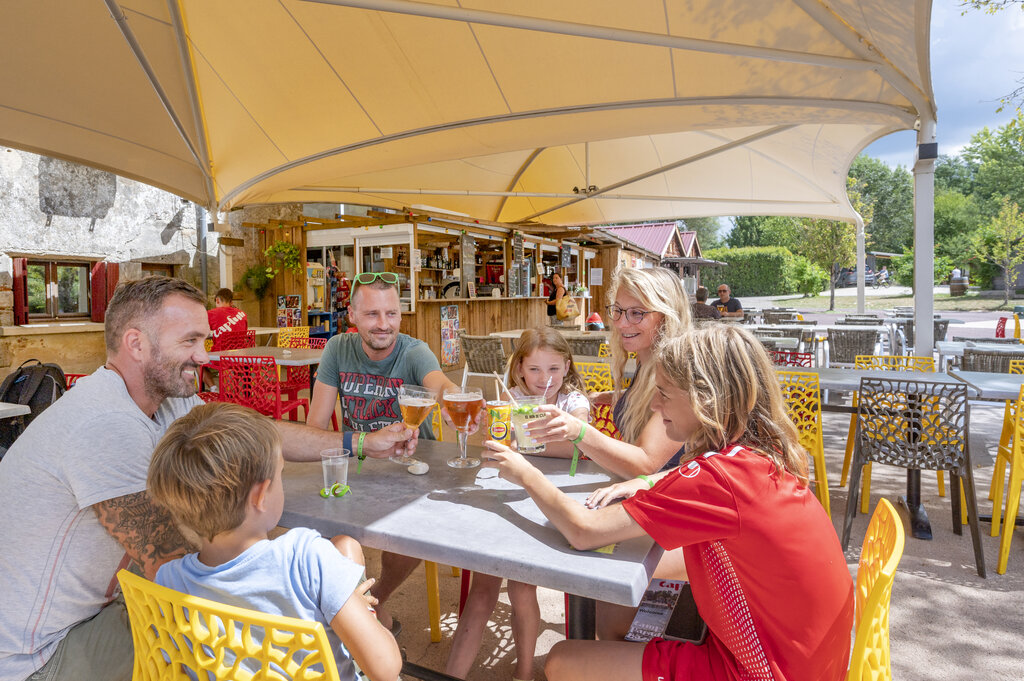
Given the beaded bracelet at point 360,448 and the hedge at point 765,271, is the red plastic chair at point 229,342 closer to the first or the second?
the beaded bracelet at point 360,448

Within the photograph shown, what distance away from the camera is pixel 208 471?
107cm

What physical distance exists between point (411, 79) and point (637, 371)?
3587mm

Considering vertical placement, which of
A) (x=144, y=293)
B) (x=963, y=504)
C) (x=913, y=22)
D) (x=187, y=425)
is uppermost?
(x=913, y=22)

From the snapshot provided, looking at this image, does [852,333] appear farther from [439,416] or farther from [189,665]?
[189,665]

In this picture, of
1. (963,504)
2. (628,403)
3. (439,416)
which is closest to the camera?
(628,403)

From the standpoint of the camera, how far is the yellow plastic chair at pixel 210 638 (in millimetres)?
881

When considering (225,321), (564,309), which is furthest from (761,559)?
(564,309)

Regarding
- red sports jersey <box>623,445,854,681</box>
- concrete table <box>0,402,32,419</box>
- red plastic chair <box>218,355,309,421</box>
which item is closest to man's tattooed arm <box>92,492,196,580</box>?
red sports jersey <box>623,445,854,681</box>

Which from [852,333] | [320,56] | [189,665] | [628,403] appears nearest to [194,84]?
→ [320,56]

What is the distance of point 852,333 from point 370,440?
24.9 ft

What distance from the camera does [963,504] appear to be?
3.69m

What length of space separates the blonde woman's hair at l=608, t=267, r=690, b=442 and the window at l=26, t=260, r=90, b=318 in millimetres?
10504

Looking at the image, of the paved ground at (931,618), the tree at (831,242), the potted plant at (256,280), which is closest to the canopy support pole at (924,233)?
the paved ground at (931,618)

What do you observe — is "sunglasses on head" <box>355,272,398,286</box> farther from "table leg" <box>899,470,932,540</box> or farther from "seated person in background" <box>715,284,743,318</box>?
"seated person in background" <box>715,284,743,318</box>
